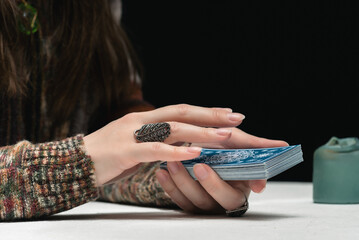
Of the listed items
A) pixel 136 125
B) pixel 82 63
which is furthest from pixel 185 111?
pixel 82 63

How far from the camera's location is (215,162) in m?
0.84

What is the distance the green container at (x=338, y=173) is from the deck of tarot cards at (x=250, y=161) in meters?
0.30

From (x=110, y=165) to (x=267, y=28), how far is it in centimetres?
159

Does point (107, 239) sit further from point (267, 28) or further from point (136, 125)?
point (267, 28)

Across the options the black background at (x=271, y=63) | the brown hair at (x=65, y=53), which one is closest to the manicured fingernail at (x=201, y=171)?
the brown hair at (x=65, y=53)

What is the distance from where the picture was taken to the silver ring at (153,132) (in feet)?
2.86

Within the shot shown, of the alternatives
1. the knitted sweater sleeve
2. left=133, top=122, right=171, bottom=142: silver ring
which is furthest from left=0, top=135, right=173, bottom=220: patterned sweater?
left=133, top=122, right=171, bottom=142: silver ring

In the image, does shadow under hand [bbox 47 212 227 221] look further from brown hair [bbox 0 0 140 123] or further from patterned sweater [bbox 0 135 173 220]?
brown hair [bbox 0 0 140 123]

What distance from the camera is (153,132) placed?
87 cm

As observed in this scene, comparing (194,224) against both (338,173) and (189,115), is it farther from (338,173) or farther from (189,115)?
(338,173)

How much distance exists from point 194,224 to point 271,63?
1624mm

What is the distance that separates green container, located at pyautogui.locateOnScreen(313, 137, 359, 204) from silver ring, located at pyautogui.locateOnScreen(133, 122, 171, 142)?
42 cm

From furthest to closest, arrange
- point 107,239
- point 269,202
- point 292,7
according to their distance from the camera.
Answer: point 292,7, point 269,202, point 107,239

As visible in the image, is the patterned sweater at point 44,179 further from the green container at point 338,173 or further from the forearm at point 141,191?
the green container at point 338,173
